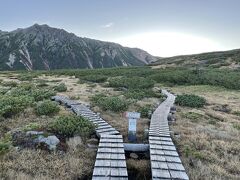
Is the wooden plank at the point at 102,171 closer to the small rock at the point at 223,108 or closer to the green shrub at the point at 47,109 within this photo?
the green shrub at the point at 47,109

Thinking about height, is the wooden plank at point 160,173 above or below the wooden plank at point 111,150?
above

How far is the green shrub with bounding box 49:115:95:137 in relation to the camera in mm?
11312

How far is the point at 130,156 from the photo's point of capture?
33.0 feet

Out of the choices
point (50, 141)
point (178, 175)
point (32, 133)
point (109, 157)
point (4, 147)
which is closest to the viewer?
point (178, 175)

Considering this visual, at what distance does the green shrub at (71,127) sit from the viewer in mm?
11312

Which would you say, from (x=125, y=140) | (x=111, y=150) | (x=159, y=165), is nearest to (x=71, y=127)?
(x=125, y=140)

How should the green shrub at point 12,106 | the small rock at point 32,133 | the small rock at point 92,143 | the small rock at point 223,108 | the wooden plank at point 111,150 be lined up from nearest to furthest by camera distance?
1. the wooden plank at point 111,150
2. the small rock at point 92,143
3. the small rock at point 32,133
4. the green shrub at point 12,106
5. the small rock at point 223,108

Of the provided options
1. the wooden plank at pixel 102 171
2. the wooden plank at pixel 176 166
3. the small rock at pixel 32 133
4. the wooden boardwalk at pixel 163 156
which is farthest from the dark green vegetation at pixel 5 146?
the wooden plank at pixel 176 166

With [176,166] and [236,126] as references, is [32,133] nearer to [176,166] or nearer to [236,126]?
[176,166]

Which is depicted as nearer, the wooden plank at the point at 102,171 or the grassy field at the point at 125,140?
the wooden plank at the point at 102,171

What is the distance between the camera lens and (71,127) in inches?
451

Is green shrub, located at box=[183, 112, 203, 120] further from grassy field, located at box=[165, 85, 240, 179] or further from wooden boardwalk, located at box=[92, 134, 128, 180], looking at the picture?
wooden boardwalk, located at box=[92, 134, 128, 180]

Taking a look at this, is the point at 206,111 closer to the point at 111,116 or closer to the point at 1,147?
the point at 111,116

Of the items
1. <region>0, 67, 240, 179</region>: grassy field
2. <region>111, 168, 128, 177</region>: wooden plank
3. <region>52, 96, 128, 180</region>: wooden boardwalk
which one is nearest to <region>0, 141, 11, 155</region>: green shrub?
<region>0, 67, 240, 179</region>: grassy field
